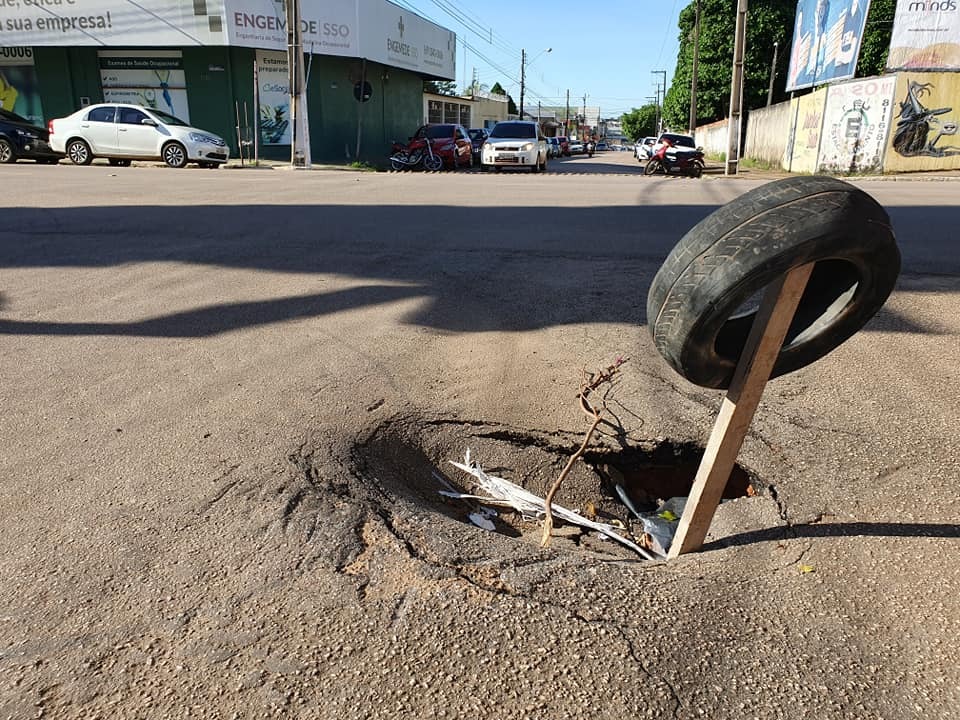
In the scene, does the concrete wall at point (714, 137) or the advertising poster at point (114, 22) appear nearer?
the advertising poster at point (114, 22)

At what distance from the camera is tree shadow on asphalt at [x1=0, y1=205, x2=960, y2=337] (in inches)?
201

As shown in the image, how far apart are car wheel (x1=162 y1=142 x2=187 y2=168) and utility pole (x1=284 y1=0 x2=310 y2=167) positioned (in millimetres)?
4456

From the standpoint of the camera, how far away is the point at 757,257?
1.99 metres

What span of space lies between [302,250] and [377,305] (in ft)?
7.01

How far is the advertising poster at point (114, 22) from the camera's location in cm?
2625

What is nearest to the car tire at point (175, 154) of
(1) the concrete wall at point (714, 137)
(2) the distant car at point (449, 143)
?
(2) the distant car at point (449, 143)

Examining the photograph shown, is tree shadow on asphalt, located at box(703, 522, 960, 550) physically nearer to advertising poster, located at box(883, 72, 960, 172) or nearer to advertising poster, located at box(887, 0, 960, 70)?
advertising poster, located at box(883, 72, 960, 172)

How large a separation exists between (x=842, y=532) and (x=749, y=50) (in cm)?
4619

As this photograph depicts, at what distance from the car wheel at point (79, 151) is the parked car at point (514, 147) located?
12.1 m

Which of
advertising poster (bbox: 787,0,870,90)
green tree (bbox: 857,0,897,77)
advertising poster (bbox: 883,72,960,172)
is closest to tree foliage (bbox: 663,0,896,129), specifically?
green tree (bbox: 857,0,897,77)

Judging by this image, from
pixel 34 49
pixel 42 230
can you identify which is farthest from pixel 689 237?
pixel 34 49

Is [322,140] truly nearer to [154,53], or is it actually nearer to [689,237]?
[154,53]

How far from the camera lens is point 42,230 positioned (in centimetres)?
794

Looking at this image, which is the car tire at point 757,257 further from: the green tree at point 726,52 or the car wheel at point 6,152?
the green tree at point 726,52
